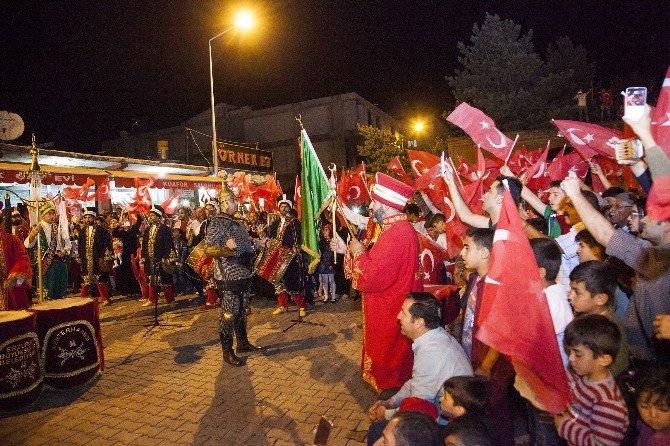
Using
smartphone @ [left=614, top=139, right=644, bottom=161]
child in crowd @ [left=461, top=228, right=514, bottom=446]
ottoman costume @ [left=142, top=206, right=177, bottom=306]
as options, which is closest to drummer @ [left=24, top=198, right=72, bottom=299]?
ottoman costume @ [left=142, top=206, right=177, bottom=306]

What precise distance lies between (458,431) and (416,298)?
117 centimetres

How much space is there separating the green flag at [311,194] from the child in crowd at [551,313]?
2.78m

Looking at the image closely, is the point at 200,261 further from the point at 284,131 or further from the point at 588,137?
the point at 284,131


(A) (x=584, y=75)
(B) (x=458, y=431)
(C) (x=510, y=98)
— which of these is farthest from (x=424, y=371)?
(A) (x=584, y=75)

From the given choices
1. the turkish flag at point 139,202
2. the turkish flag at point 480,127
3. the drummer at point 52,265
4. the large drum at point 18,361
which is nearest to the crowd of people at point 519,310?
the turkish flag at point 480,127

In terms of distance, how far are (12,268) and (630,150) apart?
293 inches

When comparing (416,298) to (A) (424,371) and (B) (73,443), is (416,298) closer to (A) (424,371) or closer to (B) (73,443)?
(A) (424,371)

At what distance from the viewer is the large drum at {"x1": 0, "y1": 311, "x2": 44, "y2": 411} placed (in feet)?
15.0

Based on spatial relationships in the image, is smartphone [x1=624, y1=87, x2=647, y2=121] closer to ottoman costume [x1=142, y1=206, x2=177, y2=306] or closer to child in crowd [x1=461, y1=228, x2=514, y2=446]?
child in crowd [x1=461, y1=228, x2=514, y2=446]

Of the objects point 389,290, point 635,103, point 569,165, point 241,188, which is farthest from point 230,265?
point 241,188

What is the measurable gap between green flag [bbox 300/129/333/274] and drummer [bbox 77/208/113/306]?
24.4ft

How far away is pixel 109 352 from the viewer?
682 cm

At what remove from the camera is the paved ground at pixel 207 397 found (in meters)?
4.13

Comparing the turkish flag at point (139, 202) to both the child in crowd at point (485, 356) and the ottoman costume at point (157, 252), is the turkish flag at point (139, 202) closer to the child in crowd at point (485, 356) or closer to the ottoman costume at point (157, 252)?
the ottoman costume at point (157, 252)
